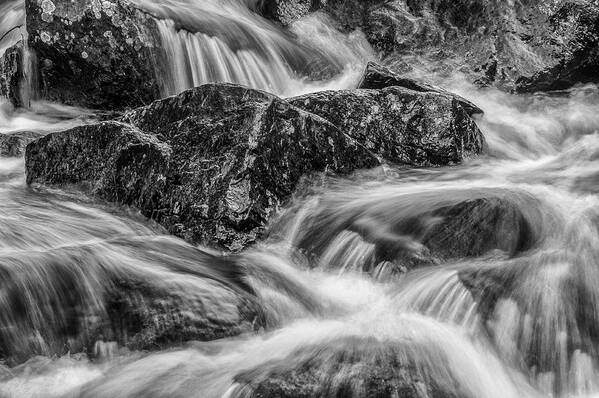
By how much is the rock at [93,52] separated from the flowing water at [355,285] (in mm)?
1664

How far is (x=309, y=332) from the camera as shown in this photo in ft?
16.3

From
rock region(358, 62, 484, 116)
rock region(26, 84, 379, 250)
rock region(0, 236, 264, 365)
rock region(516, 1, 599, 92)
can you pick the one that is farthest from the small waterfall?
rock region(0, 236, 264, 365)

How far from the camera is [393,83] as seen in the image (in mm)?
8875

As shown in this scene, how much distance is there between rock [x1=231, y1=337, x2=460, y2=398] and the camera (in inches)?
155

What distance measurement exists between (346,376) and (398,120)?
4.27 meters

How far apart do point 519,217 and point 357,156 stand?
1.83 meters

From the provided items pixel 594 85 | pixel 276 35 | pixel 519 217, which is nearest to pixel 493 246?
pixel 519 217

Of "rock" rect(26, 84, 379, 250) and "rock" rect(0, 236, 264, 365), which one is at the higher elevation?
"rock" rect(26, 84, 379, 250)

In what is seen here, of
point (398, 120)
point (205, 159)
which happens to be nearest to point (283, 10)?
point (398, 120)

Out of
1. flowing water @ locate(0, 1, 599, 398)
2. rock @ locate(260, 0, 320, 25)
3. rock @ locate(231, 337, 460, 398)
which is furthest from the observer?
rock @ locate(260, 0, 320, 25)

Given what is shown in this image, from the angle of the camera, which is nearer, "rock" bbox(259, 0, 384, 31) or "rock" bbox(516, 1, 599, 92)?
"rock" bbox(516, 1, 599, 92)

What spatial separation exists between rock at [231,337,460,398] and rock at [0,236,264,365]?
0.65 metres

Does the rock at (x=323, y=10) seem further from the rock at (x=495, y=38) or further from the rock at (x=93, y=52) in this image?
the rock at (x=93, y=52)

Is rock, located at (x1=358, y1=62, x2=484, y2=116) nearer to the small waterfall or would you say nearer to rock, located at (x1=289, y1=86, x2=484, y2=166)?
rock, located at (x1=289, y1=86, x2=484, y2=166)
